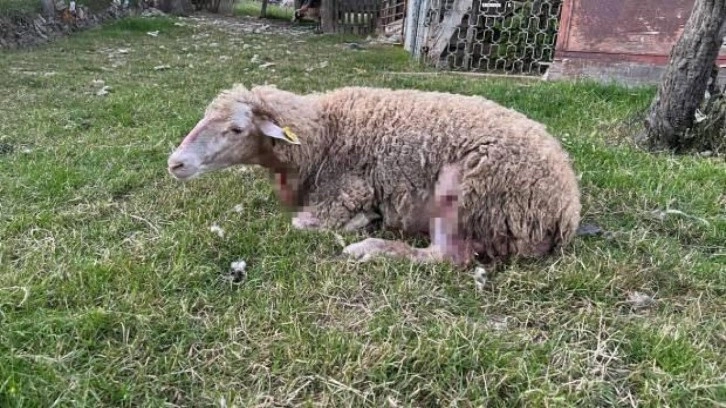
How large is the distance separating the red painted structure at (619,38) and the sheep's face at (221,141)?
5.59 meters

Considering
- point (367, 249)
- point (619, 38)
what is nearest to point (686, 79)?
point (619, 38)

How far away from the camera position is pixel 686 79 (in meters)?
4.80

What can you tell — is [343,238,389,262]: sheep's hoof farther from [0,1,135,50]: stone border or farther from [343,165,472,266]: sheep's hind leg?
[0,1,135,50]: stone border

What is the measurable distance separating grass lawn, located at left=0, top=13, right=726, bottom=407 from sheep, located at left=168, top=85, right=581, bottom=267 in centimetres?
21

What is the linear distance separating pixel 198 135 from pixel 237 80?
5.13 metres

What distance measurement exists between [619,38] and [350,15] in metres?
11.0

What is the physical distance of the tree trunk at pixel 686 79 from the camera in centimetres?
461

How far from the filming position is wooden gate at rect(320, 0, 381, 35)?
16.9 metres

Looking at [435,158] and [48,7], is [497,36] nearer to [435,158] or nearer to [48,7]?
[435,158]

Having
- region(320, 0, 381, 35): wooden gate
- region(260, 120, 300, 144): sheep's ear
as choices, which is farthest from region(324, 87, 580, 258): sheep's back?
region(320, 0, 381, 35): wooden gate

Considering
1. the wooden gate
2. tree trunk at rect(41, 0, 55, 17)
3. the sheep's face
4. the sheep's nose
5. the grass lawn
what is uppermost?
the wooden gate

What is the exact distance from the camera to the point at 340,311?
258 centimetres

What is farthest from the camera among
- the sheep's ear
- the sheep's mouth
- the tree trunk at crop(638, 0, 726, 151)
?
the tree trunk at crop(638, 0, 726, 151)

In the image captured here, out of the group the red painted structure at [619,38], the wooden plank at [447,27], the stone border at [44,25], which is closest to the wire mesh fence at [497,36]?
the wooden plank at [447,27]
